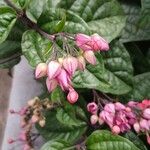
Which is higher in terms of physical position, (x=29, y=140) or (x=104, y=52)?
(x=104, y=52)

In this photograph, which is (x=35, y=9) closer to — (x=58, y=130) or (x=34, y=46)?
(x=34, y=46)

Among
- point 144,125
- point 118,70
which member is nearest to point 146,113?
point 144,125

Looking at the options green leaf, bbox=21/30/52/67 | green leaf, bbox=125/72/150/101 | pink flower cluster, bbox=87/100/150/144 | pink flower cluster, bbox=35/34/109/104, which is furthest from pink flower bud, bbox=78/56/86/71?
green leaf, bbox=125/72/150/101

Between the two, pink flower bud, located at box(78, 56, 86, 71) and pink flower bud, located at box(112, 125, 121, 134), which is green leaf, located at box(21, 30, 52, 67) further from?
pink flower bud, located at box(112, 125, 121, 134)

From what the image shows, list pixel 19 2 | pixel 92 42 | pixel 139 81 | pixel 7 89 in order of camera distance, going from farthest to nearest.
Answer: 1. pixel 7 89
2. pixel 139 81
3. pixel 19 2
4. pixel 92 42

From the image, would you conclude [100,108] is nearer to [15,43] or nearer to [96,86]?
[96,86]

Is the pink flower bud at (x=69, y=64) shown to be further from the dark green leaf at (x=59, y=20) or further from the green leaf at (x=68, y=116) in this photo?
the green leaf at (x=68, y=116)

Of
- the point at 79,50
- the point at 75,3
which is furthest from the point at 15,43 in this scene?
the point at 79,50
